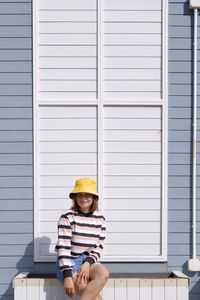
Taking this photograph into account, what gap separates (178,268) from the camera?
514 cm

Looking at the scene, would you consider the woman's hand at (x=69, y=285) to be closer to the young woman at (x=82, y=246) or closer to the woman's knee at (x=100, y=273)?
the young woman at (x=82, y=246)

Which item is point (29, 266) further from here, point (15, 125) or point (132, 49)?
point (132, 49)

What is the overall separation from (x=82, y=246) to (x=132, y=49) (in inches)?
81.8

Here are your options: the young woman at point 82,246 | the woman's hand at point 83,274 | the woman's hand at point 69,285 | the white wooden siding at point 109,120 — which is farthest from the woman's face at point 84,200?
the white wooden siding at point 109,120

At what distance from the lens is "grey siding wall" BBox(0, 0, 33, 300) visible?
5.08m

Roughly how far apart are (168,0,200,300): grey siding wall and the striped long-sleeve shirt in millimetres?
1100

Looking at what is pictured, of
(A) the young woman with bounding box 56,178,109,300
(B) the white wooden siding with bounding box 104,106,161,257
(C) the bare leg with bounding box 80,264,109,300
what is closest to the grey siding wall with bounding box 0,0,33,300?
(B) the white wooden siding with bounding box 104,106,161,257

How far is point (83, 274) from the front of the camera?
4.16 metres

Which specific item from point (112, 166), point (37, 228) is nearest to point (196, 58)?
point (112, 166)

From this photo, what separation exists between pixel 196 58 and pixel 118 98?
89cm

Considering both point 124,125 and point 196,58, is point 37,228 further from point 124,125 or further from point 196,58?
point 196,58

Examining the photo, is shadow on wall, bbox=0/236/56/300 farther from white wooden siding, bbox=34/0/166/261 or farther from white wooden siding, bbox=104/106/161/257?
white wooden siding, bbox=104/106/161/257

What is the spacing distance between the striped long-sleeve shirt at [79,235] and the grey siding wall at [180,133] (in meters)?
1.10

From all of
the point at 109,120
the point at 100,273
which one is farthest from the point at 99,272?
the point at 109,120
